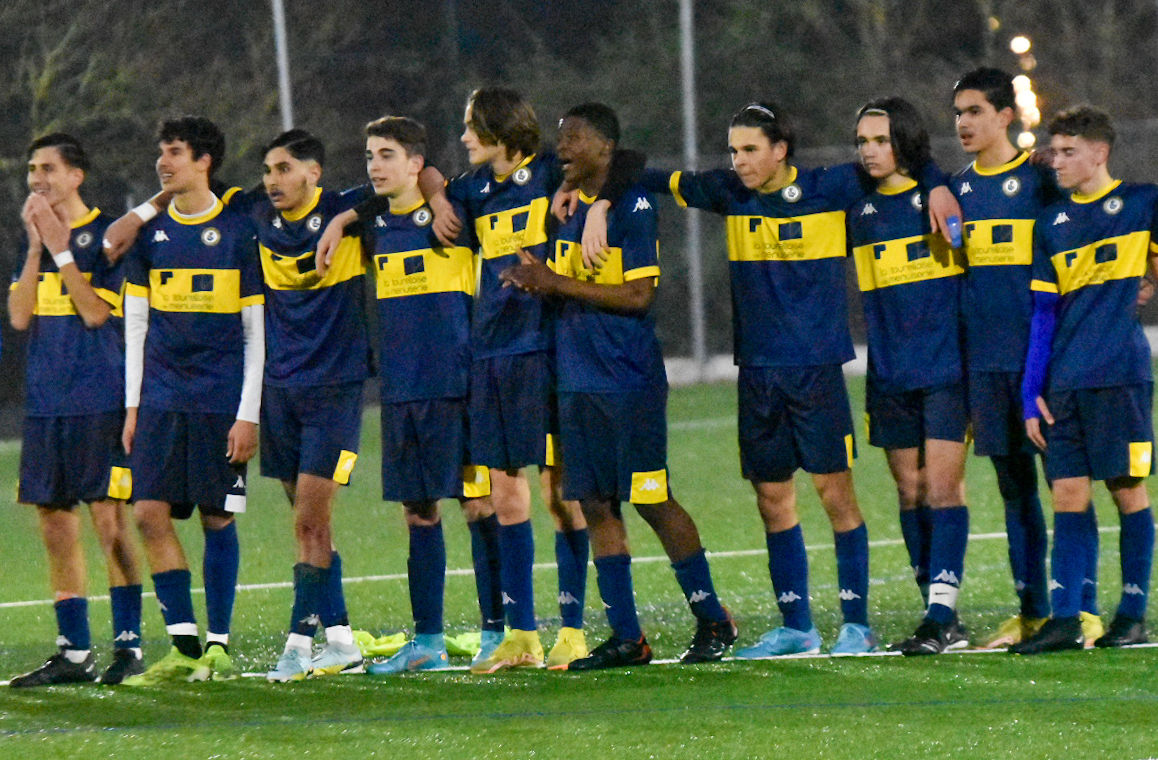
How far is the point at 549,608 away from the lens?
300 inches

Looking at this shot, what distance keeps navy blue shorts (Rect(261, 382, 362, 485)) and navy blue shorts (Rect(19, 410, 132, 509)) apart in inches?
22.7

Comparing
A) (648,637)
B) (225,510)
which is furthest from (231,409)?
(648,637)

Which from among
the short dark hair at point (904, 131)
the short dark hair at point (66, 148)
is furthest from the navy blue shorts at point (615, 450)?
the short dark hair at point (66, 148)

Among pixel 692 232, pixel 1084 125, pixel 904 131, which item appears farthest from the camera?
pixel 692 232

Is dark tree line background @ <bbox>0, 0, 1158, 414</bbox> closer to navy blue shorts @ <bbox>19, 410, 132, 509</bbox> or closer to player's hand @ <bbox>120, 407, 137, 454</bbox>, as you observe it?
navy blue shorts @ <bbox>19, 410, 132, 509</bbox>

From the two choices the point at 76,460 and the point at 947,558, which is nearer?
the point at 947,558

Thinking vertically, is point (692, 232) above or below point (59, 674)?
above

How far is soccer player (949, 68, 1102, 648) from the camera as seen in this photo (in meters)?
6.16

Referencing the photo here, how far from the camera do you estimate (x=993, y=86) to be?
6160mm

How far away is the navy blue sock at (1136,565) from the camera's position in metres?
6.11

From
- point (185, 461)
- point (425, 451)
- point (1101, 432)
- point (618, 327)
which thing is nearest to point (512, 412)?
point (425, 451)

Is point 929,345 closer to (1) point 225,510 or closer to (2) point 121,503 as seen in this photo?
(1) point 225,510

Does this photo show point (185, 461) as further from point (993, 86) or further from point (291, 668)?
point (993, 86)

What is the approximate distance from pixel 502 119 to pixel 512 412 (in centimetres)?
101
